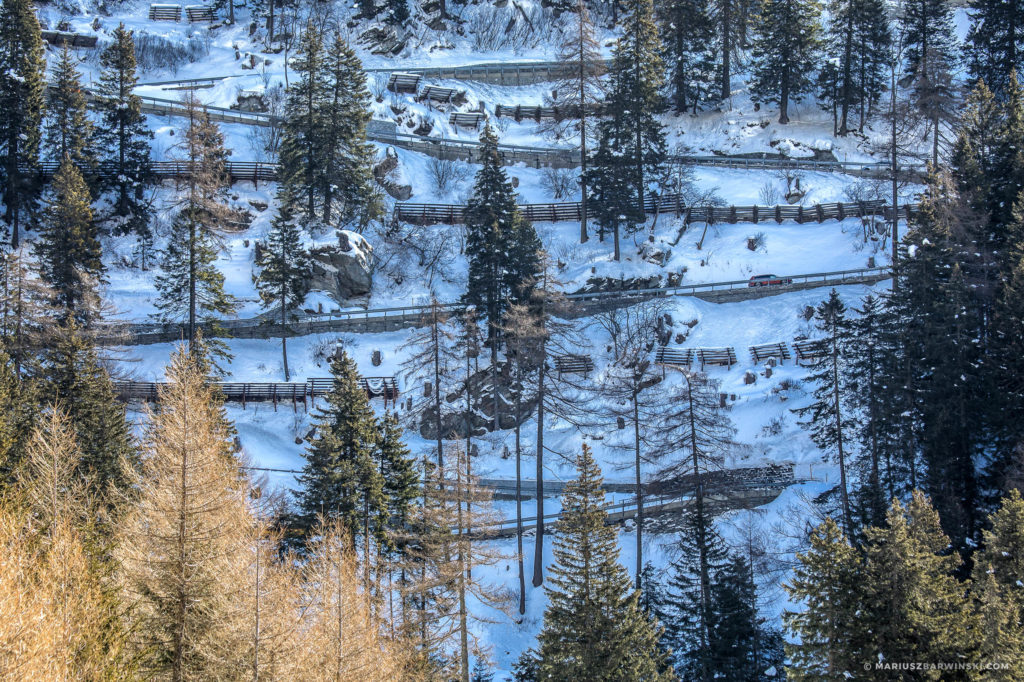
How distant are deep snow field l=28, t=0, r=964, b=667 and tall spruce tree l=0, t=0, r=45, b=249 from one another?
18.2 ft

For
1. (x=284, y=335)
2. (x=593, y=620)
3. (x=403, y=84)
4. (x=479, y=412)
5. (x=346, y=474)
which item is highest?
(x=403, y=84)

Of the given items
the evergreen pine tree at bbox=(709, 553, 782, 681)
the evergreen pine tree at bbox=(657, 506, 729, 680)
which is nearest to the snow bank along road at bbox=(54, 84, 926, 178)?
the evergreen pine tree at bbox=(657, 506, 729, 680)

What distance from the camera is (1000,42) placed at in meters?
54.9

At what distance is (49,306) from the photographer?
3741 centimetres

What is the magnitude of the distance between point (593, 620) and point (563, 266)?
99.9 feet

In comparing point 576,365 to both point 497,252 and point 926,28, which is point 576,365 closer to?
point 497,252

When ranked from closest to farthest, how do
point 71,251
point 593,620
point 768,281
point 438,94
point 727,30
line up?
point 593,620 < point 71,251 < point 768,281 < point 438,94 < point 727,30

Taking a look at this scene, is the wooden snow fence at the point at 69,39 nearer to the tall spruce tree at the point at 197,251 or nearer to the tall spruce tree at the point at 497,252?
the tall spruce tree at the point at 197,251

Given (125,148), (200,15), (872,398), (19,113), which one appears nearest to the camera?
(872,398)

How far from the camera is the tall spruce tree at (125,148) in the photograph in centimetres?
4994

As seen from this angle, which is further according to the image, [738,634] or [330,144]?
[330,144]

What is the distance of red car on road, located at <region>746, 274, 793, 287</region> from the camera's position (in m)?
45.4

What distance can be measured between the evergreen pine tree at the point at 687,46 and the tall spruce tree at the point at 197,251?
34.3m

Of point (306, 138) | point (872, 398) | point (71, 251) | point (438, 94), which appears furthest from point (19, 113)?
point (872, 398)
